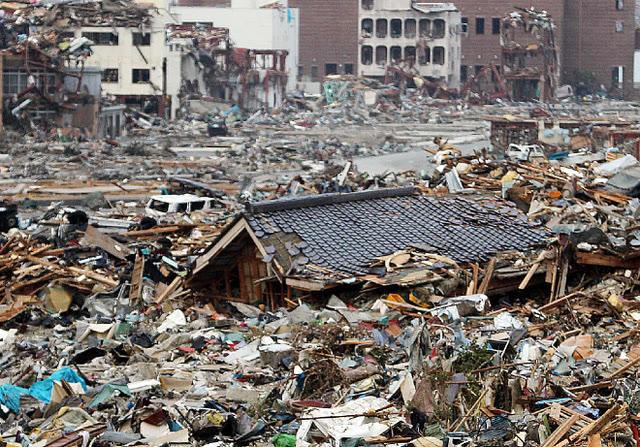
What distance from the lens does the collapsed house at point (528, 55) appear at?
76.4 metres

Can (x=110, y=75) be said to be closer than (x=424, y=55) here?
Yes

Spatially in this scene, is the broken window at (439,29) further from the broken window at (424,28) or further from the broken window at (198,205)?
the broken window at (198,205)

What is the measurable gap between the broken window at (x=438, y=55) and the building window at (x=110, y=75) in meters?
23.6

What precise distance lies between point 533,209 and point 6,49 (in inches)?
1364

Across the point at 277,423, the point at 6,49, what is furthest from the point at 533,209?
the point at 6,49

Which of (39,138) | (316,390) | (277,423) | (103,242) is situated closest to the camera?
(277,423)

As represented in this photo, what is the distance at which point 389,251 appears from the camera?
1630 cm

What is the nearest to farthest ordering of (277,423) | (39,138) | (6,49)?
(277,423)
(39,138)
(6,49)

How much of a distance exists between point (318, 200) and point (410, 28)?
60340mm

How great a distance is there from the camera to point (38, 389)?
11.2 metres

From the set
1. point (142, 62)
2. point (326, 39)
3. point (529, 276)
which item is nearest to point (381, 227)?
point (529, 276)

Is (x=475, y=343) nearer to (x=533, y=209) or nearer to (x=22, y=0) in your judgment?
(x=533, y=209)

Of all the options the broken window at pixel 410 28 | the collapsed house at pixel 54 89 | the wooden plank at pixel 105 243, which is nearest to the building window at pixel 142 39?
the collapsed house at pixel 54 89

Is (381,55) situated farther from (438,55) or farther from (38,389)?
(38,389)
